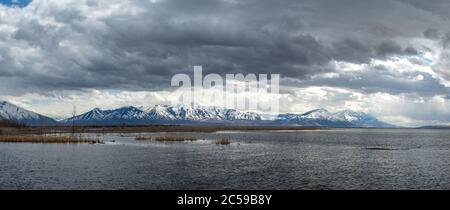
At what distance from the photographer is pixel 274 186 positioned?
147 ft

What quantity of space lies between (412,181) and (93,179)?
119 ft

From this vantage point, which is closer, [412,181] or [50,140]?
[412,181]

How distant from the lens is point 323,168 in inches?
2383

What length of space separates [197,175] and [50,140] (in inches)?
2878
